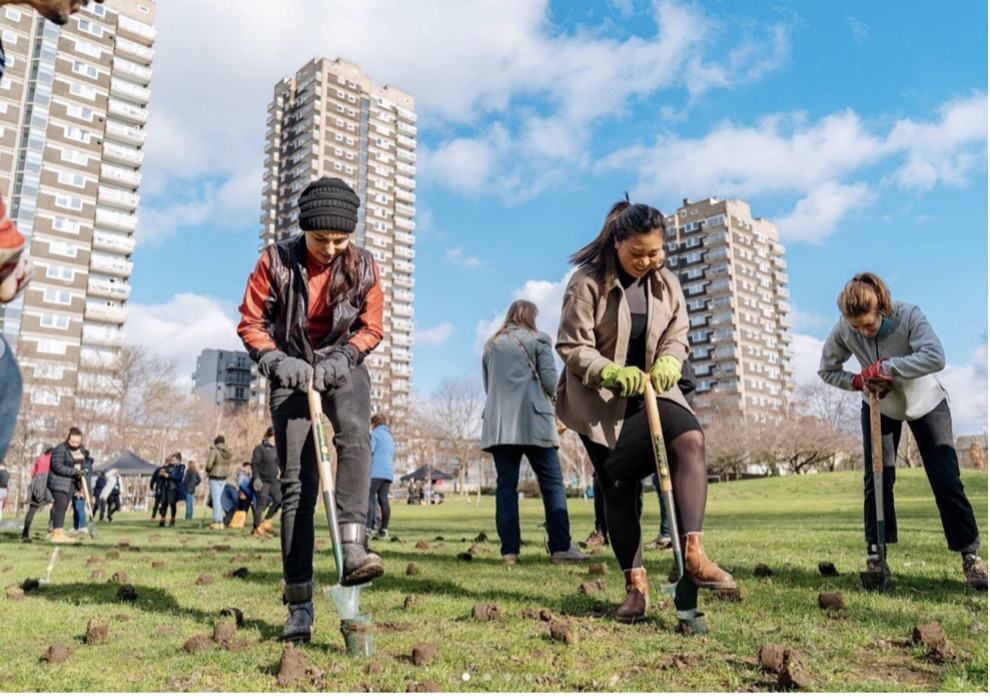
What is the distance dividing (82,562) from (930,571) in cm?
775

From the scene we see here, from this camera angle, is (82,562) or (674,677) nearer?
(674,677)

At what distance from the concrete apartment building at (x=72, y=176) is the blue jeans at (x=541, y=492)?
71.2 m

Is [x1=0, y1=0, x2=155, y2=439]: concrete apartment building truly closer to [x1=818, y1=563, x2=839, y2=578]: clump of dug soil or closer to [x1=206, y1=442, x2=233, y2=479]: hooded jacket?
[x1=206, y1=442, x2=233, y2=479]: hooded jacket

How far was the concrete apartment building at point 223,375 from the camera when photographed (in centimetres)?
13588

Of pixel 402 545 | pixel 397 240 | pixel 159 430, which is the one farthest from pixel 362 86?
pixel 402 545

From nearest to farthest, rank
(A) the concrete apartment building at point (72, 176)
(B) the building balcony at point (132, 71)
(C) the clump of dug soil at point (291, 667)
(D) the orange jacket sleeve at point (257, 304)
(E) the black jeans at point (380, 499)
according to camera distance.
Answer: (C) the clump of dug soil at point (291, 667), (D) the orange jacket sleeve at point (257, 304), (E) the black jeans at point (380, 499), (A) the concrete apartment building at point (72, 176), (B) the building balcony at point (132, 71)

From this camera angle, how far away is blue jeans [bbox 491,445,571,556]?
6482 mm

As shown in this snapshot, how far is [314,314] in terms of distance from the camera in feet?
13.7

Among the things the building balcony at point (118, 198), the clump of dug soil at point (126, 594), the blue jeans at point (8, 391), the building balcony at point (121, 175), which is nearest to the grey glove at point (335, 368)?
the blue jeans at point (8, 391)

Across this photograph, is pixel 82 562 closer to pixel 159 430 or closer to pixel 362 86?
pixel 159 430

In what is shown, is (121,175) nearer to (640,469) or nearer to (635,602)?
(640,469)

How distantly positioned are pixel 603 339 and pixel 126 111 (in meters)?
97.5

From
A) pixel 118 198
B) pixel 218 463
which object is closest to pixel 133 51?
pixel 118 198

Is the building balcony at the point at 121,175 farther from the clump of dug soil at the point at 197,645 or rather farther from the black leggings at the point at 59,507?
the clump of dug soil at the point at 197,645
